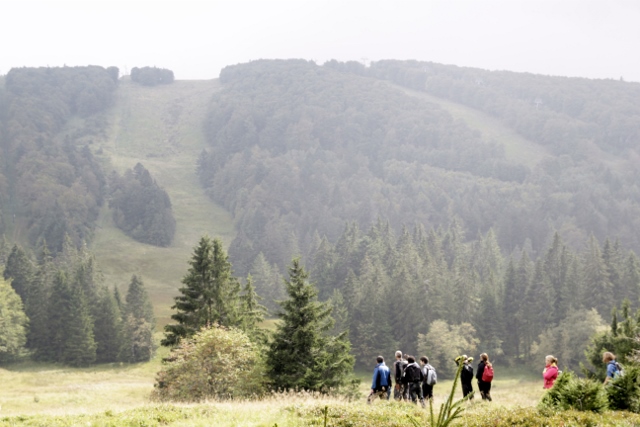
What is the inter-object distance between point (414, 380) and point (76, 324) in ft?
237

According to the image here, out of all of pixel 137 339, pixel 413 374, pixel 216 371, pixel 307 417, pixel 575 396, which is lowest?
pixel 137 339

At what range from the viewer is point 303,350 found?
32.2 metres

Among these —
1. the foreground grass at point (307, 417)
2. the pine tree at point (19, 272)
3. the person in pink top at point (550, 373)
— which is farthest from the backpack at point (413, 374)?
the pine tree at point (19, 272)

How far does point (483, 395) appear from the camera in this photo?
21109mm

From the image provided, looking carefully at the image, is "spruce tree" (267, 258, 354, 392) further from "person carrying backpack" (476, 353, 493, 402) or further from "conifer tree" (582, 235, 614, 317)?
"conifer tree" (582, 235, 614, 317)

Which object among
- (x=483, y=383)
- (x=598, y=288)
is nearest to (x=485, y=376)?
(x=483, y=383)

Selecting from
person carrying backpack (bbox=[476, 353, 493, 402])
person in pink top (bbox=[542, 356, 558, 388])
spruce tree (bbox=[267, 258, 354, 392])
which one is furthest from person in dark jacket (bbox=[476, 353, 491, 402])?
spruce tree (bbox=[267, 258, 354, 392])

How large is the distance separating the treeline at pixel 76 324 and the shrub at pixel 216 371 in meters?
53.8

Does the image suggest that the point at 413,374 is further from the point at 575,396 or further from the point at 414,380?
the point at 575,396

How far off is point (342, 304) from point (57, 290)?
4720 centimetres

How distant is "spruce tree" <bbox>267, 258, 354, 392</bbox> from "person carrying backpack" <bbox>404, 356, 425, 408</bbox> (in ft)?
31.8

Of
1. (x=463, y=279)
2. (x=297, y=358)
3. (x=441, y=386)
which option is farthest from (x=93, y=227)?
(x=297, y=358)

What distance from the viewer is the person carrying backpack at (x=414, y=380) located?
848 inches

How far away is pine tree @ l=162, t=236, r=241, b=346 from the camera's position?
151 ft
